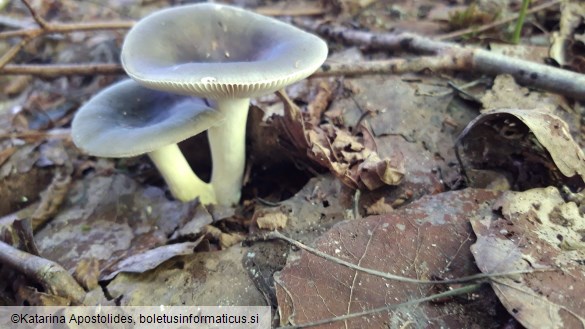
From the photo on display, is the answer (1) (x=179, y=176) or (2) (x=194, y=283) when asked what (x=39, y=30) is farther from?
(2) (x=194, y=283)

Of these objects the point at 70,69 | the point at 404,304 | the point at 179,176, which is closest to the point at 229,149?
the point at 179,176

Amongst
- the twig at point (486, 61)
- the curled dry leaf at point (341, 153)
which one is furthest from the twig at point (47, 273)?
the twig at point (486, 61)

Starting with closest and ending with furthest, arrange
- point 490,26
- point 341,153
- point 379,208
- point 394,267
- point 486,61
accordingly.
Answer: point 394,267 < point 379,208 < point 341,153 < point 486,61 < point 490,26

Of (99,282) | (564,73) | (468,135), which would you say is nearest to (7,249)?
(99,282)

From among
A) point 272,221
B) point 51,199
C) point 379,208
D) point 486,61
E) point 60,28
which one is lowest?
point 51,199

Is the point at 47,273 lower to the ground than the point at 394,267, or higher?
lower

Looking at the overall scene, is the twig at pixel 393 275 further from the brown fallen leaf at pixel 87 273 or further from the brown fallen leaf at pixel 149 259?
the brown fallen leaf at pixel 87 273

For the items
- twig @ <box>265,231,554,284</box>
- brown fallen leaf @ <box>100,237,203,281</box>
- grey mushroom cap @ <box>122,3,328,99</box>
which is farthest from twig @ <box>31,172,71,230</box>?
twig @ <box>265,231,554,284</box>
